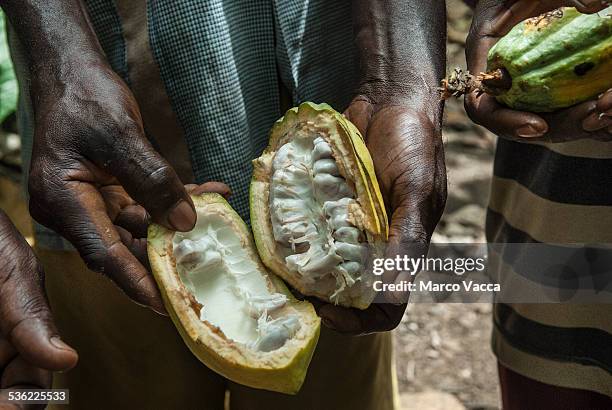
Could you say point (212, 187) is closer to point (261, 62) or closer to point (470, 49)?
point (261, 62)

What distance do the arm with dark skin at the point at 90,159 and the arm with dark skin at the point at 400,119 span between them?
1.17ft

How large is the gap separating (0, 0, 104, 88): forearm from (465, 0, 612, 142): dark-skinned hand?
0.75 meters

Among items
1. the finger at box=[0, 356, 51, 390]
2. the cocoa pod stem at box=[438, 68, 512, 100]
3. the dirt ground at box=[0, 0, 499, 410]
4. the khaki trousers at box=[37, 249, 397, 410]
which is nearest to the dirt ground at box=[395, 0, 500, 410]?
the dirt ground at box=[0, 0, 499, 410]

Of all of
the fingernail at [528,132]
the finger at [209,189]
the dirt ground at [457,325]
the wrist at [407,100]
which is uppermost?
the fingernail at [528,132]

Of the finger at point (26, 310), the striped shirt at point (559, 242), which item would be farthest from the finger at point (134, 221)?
the striped shirt at point (559, 242)

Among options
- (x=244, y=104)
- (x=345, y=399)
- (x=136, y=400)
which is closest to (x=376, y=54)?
Result: (x=244, y=104)

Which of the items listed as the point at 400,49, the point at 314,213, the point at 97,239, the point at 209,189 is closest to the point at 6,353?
the point at 97,239

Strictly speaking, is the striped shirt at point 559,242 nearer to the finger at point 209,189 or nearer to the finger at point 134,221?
the finger at point 209,189

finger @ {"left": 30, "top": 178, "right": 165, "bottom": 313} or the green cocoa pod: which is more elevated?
the green cocoa pod

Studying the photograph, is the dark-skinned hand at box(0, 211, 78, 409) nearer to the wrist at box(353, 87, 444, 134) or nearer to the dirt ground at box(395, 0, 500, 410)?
the wrist at box(353, 87, 444, 134)

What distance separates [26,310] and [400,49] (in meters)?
0.91

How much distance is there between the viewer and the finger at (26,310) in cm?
110

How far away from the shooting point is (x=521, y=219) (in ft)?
5.51

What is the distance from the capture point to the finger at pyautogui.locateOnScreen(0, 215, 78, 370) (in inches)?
43.3
